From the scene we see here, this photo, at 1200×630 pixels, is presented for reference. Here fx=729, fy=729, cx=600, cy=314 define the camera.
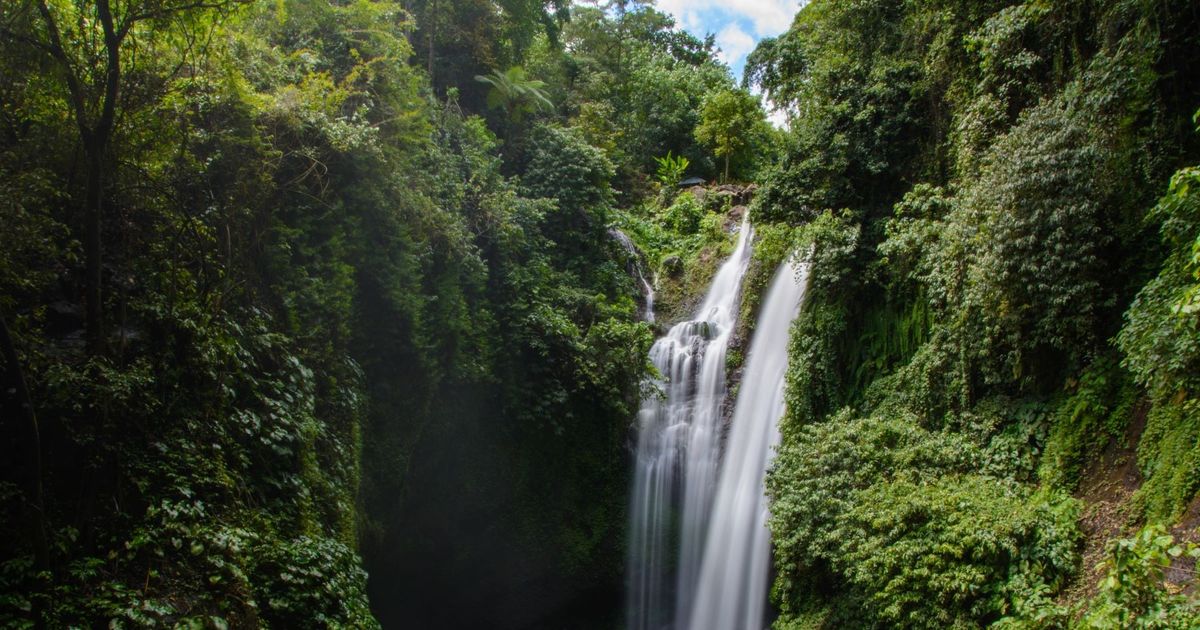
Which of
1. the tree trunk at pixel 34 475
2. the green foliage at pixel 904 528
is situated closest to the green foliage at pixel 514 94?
the green foliage at pixel 904 528

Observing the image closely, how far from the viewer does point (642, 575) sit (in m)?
13.8

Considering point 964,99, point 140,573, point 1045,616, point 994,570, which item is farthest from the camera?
point 964,99

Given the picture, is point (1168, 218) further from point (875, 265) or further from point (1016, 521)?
point (875, 265)

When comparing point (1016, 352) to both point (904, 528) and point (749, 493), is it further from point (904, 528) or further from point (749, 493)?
point (749, 493)

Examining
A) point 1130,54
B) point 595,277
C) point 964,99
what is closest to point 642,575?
point 595,277

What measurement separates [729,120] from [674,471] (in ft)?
41.9

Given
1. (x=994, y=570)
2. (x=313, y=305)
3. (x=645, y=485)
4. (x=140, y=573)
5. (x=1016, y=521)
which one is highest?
(x=313, y=305)

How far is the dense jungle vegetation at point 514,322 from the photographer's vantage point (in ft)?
16.4

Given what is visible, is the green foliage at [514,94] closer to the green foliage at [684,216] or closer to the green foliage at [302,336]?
the green foliage at [302,336]

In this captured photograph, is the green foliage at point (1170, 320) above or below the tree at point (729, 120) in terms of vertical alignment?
below

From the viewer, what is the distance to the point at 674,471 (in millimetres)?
14352

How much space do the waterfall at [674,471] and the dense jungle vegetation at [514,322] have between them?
0.50 m

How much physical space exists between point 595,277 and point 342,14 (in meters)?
7.02

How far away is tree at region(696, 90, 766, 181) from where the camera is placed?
22734 millimetres
